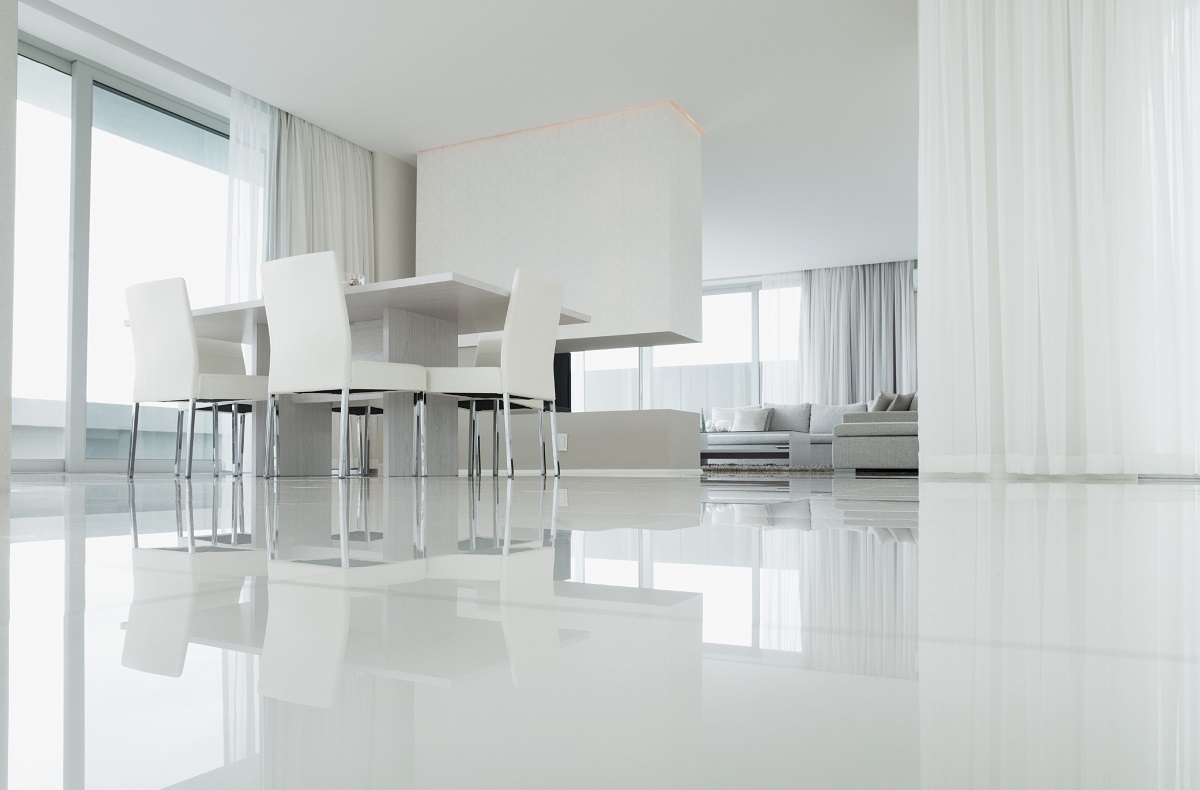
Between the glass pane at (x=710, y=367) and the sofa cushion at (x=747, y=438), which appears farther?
the glass pane at (x=710, y=367)

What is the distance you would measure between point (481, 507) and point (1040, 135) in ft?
10.7

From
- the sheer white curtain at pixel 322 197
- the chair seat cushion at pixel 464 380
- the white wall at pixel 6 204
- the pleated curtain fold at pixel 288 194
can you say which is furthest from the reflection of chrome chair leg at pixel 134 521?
the sheer white curtain at pixel 322 197

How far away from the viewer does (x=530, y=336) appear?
3799 millimetres

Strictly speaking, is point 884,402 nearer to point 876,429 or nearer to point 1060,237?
point 876,429

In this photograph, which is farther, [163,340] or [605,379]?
[605,379]

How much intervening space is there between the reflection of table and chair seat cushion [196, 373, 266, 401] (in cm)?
18

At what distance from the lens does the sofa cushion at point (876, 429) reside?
6129mm

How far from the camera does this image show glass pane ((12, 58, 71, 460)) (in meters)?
4.98

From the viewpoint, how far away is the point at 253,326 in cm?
468

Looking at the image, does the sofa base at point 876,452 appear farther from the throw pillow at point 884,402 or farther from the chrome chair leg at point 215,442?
the chrome chair leg at point 215,442

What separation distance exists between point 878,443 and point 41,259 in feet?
18.2

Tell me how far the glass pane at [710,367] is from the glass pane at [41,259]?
25.3 ft

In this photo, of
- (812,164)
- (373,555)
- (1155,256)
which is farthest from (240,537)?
(812,164)

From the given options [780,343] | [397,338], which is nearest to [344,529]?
[397,338]
